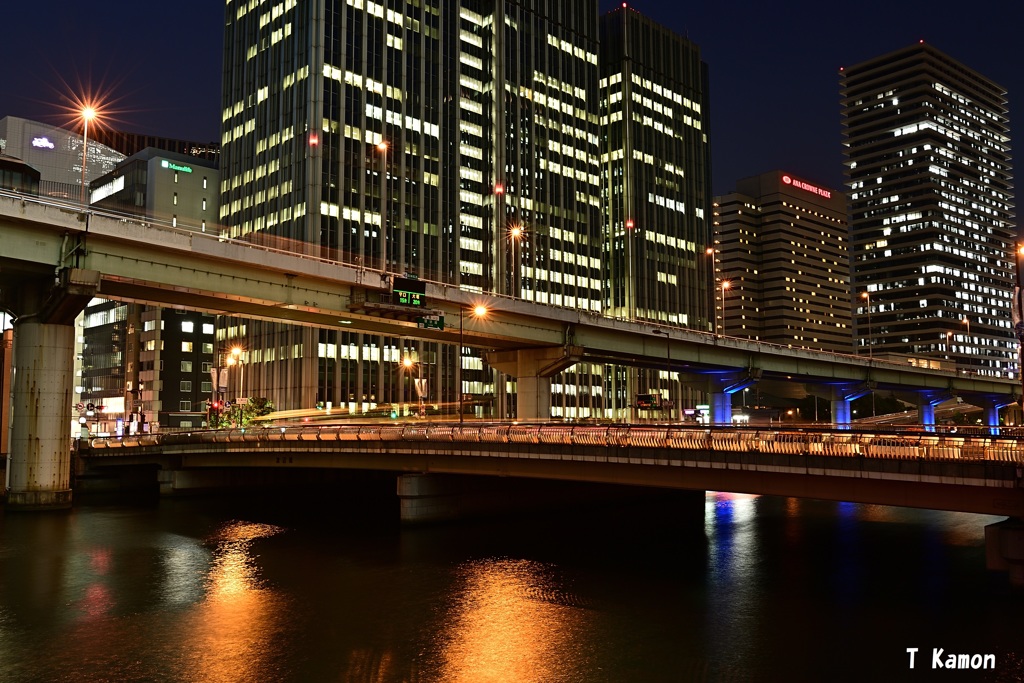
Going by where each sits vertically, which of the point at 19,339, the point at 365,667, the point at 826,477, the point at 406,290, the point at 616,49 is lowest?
the point at 365,667

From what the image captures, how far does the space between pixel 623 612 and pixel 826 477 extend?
9.54 m

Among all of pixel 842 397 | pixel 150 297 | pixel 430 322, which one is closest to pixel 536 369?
pixel 430 322

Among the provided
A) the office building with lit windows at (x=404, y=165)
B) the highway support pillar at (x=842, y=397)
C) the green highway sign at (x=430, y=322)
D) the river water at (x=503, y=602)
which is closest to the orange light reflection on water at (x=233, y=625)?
the river water at (x=503, y=602)

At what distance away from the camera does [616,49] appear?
601 feet

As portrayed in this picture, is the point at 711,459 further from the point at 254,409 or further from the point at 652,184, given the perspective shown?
the point at 652,184

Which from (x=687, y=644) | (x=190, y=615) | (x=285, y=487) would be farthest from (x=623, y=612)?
(x=285, y=487)

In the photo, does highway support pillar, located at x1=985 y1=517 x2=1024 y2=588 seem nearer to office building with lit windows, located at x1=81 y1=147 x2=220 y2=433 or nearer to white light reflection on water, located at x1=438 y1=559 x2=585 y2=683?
white light reflection on water, located at x1=438 y1=559 x2=585 y2=683

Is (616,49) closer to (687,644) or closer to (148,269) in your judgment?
(148,269)

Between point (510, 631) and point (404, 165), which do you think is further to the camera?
point (404, 165)

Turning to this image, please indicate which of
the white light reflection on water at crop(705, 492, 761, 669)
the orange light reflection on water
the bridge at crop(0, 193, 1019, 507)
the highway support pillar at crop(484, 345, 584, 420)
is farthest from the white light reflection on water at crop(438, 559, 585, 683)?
the highway support pillar at crop(484, 345, 584, 420)

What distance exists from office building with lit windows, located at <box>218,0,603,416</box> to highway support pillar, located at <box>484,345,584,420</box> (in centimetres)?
2847

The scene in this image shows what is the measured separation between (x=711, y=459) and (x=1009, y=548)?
1083 centimetres

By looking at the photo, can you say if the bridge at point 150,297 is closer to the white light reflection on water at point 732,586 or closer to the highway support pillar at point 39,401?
the highway support pillar at point 39,401

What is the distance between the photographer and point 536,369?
76.5 metres
